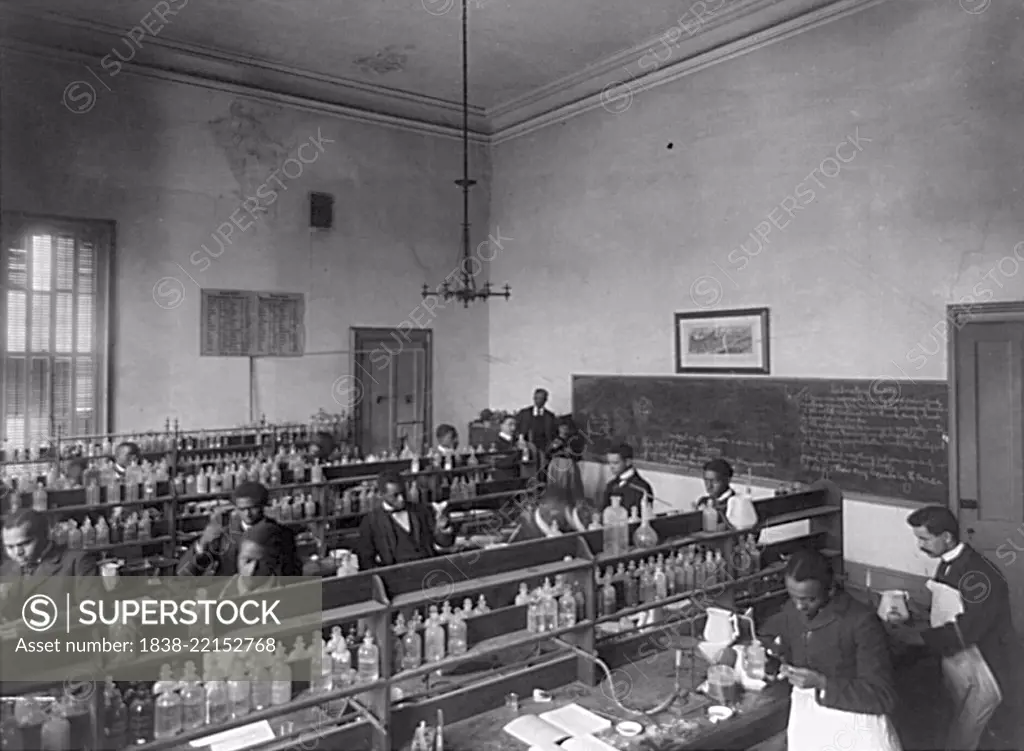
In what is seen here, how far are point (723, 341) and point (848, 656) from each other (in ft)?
17.0

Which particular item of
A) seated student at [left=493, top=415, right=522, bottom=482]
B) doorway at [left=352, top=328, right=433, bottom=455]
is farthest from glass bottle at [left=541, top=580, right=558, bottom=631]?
doorway at [left=352, top=328, right=433, bottom=455]

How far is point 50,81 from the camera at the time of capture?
26.3ft

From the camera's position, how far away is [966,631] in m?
3.82

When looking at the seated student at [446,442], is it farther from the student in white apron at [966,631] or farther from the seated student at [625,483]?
the student in white apron at [966,631]

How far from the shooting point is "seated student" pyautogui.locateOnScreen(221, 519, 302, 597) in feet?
13.0

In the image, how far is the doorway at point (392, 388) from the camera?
33.9ft

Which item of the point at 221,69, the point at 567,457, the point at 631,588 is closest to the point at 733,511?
the point at 631,588

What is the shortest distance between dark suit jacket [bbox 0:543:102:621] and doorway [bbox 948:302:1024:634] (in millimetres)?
6288

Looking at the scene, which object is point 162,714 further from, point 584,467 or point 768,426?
point 584,467

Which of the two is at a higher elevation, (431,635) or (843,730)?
(431,635)

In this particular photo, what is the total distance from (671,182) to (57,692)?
7.69 m

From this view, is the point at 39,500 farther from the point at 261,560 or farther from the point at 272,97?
the point at 272,97

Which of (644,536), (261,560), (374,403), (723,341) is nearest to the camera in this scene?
(261,560)

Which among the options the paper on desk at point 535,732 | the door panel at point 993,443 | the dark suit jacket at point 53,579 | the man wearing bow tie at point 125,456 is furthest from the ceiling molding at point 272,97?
the paper on desk at point 535,732
